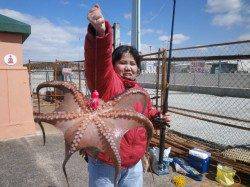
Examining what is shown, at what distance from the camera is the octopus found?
1.64 meters

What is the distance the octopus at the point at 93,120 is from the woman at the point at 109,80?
0.34 m

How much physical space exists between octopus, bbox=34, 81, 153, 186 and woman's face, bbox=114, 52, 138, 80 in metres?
0.95

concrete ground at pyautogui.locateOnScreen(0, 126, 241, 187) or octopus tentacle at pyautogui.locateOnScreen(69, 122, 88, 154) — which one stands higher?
octopus tentacle at pyautogui.locateOnScreen(69, 122, 88, 154)

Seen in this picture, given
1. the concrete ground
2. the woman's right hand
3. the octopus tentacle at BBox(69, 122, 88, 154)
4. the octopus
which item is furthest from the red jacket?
the concrete ground

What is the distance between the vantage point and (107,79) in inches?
92.2

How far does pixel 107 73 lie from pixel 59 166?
4.29 m

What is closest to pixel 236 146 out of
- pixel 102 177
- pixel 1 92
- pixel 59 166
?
pixel 59 166

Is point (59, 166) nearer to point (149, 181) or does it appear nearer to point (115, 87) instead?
point (149, 181)

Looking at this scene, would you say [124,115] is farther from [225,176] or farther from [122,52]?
[225,176]

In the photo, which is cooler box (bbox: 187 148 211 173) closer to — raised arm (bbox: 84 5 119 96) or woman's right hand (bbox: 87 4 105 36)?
raised arm (bbox: 84 5 119 96)

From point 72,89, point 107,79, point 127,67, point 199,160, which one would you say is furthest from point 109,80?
point 199,160

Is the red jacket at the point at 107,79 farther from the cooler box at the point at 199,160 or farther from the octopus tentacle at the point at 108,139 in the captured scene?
the cooler box at the point at 199,160

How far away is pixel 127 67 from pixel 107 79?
48cm

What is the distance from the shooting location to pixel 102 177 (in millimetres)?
2605
